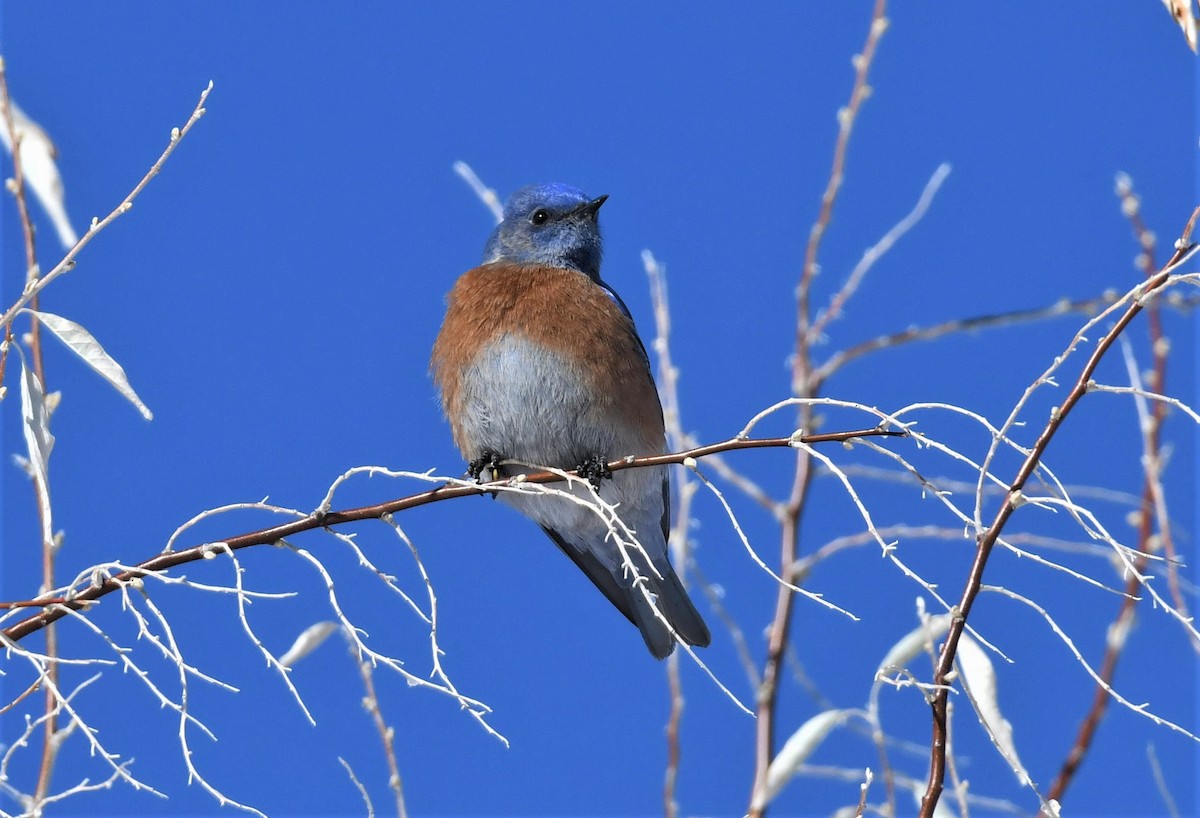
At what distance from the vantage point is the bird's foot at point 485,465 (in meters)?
4.95

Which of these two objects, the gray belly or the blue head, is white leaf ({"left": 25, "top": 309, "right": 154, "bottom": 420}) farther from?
the blue head

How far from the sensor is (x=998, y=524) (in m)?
2.24

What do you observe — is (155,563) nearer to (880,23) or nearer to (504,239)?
(880,23)

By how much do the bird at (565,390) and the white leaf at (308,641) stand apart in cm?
133

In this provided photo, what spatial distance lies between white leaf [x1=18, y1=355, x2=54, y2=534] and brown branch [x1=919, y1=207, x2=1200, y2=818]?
1665mm

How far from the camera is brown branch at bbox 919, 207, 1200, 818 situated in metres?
2.21

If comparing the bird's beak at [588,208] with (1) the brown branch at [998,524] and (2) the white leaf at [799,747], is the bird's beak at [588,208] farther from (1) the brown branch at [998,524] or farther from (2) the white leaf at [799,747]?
(1) the brown branch at [998,524]

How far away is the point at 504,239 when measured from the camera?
5.73m

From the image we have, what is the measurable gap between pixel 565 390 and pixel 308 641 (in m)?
1.79

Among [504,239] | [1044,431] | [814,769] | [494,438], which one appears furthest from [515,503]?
[1044,431]

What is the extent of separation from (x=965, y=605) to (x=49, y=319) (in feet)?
5.64

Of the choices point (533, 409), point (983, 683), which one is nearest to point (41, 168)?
point (533, 409)

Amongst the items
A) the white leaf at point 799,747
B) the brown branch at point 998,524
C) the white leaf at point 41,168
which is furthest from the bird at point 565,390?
the brown branch at point 998,524

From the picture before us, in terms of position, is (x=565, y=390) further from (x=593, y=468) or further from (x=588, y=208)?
(x=588, y=208)
